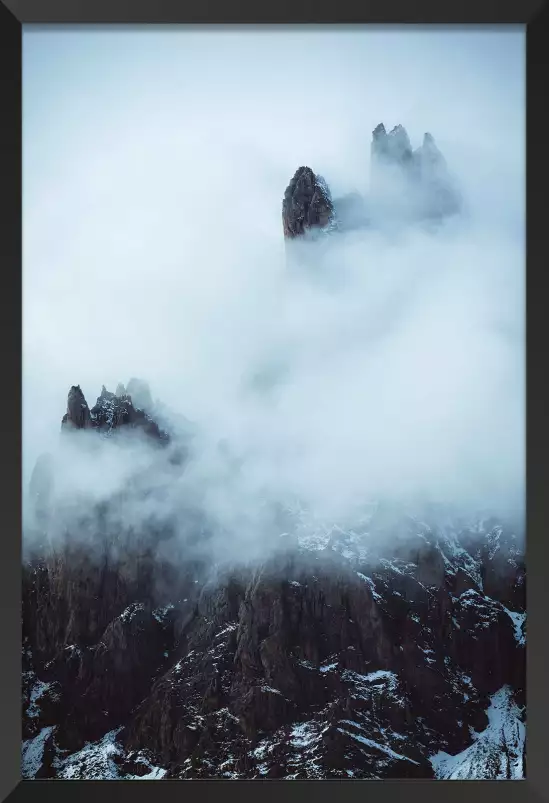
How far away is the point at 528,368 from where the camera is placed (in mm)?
1594

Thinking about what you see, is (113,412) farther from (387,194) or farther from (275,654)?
(387,194)

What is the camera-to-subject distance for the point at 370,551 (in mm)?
1876

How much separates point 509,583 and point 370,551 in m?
0.46

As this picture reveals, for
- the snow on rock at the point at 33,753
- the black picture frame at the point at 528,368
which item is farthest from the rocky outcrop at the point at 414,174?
the snow on rock at the point at 33,753

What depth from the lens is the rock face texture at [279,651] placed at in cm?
175

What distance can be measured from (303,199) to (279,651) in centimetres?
154

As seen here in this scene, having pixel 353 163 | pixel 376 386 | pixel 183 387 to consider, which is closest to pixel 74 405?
pixel 183 387

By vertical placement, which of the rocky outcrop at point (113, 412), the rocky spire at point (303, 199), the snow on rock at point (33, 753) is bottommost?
the snow on rock at point (33, 753)

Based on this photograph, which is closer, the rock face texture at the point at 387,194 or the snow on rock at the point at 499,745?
the snow on rock at the point at 499,745

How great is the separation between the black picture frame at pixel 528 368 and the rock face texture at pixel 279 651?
5.7 inches

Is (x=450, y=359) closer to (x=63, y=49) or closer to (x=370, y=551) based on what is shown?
(x=370, y=551)

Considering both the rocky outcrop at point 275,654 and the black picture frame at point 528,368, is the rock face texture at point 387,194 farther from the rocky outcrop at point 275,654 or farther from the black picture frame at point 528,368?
the rocky outcrop at point 275,654

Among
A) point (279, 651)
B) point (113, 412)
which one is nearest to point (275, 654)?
point (279, 651)

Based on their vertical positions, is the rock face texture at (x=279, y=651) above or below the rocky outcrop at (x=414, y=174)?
below
